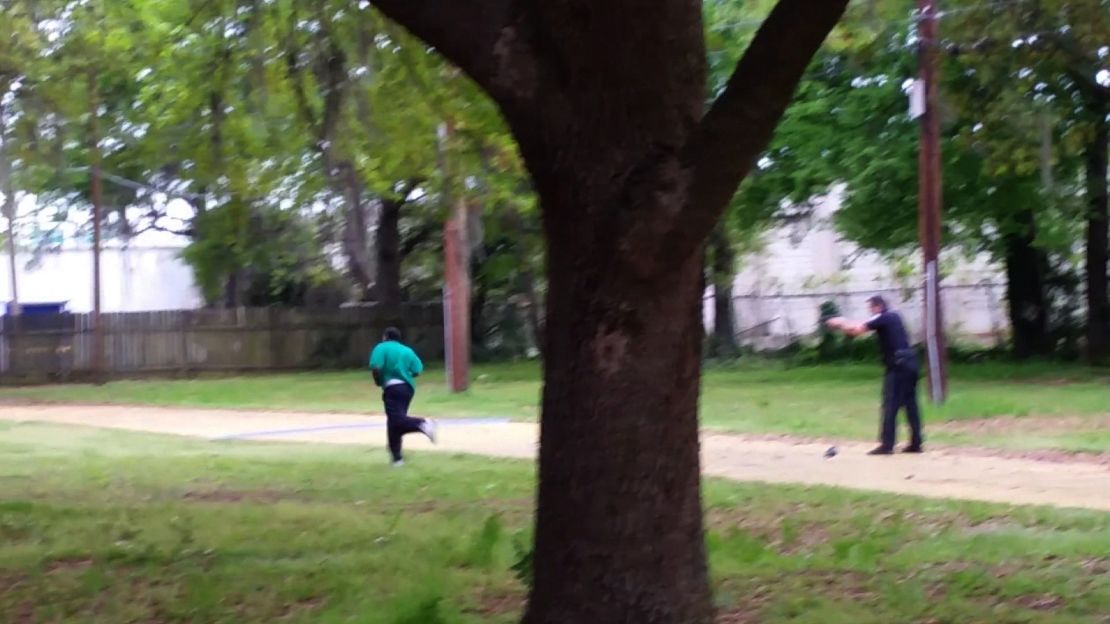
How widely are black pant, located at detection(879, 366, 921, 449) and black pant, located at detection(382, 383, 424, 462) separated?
15.8ft

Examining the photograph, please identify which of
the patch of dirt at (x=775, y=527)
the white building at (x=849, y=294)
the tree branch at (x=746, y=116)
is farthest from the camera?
the white building at (x=849, y=294)

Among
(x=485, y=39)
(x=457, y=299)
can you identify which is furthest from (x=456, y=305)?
(x=485, y=39)

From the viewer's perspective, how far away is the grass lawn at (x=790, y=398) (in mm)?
17797

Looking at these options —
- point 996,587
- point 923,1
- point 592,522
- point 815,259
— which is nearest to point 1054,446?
point 923,1

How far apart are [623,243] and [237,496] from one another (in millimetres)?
7266

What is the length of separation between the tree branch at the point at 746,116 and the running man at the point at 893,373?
901 cm

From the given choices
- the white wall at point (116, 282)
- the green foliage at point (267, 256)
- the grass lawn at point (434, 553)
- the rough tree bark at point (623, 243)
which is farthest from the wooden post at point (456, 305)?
the white wall at point (116, 282)

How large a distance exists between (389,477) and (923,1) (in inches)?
421

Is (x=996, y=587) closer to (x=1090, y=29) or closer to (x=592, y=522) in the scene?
(x=592, y=522)

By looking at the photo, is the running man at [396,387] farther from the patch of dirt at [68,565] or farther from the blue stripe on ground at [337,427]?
the patch of dirt at [68,565]

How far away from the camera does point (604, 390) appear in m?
5.80

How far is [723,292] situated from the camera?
34969 millimetres

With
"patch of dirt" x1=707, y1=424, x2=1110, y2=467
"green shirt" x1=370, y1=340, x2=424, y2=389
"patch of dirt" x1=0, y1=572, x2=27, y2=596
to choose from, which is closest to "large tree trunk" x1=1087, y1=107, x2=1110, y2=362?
"patch of dirt" x1=707, y1=424, x2=1110, y2=467

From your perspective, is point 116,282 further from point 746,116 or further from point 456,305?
point 746,116
